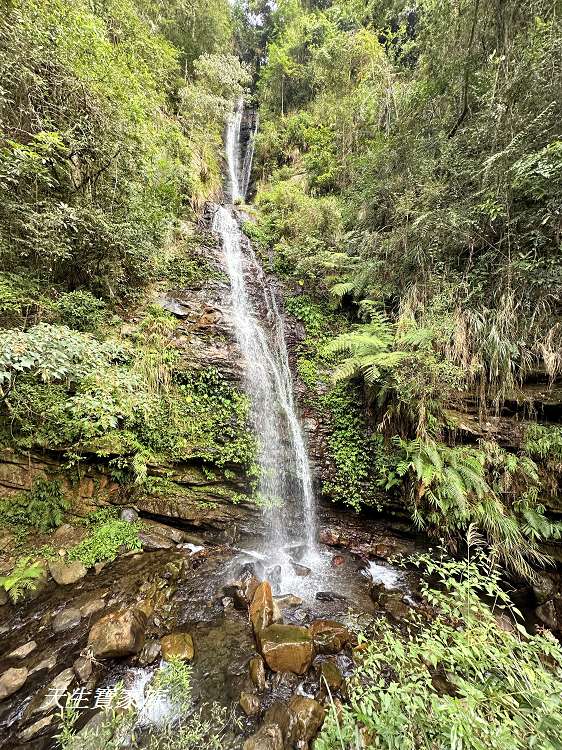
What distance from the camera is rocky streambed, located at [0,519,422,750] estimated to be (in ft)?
8.79

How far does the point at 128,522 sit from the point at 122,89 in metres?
7.76

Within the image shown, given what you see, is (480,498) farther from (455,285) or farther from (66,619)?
(66,619)

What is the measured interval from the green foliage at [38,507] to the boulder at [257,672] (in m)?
3.29

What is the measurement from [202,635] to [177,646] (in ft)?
1.02

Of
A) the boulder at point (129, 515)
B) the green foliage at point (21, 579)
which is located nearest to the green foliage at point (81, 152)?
the boulder at point (129, 515)

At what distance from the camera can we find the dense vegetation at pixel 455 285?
418cm

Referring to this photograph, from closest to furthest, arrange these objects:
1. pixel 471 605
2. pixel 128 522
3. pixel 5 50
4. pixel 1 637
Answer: pixel 471 605 → pixel 1 637 → pixel 5 50 → pixel 128 522

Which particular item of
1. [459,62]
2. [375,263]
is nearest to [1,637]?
[375,263]

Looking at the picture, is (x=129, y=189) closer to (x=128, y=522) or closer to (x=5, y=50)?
(x=5, y=50)

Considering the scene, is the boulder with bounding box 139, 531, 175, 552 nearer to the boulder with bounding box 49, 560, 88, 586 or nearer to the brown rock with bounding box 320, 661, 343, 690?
the boulder with bounding box 49, 560, 88, 586

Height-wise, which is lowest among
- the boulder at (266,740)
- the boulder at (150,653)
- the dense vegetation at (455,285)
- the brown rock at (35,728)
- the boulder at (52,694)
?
the boulder at (266,740)

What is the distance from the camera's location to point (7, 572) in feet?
12.4

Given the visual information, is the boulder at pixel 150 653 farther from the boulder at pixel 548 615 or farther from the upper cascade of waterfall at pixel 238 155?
the upper cascade of waterfall at pixel 238 155

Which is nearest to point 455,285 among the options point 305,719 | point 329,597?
point 329,597
